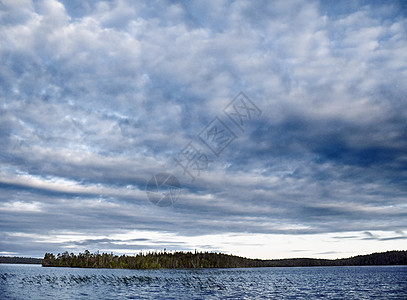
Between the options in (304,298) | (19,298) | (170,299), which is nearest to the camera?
(19,298)

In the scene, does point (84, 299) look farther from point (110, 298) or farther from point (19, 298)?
point (19, 298)

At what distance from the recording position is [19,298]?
222 ft

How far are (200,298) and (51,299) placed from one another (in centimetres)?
2860

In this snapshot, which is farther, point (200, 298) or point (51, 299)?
point (200, 298)

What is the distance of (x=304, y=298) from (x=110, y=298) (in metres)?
40.5

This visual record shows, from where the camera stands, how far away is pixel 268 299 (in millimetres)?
74375

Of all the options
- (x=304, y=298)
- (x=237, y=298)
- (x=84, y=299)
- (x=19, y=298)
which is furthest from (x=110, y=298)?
(x=304, y=298)

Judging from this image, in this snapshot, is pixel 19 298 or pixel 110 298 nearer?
pixel 19 298

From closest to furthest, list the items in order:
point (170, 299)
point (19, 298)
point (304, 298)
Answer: point (19, 298) < point (170, 299) < point (304, 298)

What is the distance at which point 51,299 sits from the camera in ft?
225

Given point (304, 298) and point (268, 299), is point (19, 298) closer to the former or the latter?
point (268, 299)

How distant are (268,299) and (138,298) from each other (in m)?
26.3

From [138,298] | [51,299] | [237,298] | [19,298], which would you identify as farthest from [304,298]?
[19,298]

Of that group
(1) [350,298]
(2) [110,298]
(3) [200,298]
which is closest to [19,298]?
(2) [110,298]
